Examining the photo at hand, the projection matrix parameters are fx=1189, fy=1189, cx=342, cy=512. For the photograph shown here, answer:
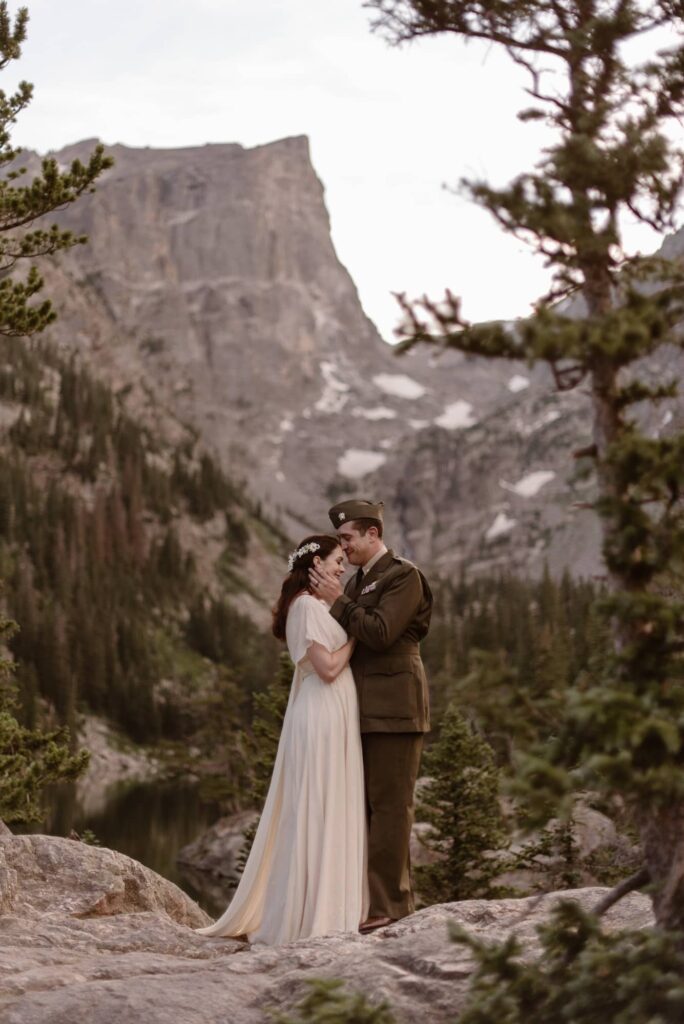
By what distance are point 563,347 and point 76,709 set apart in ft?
383

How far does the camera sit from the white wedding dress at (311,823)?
9.67 meters

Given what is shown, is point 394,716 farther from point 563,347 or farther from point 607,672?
point 563,347

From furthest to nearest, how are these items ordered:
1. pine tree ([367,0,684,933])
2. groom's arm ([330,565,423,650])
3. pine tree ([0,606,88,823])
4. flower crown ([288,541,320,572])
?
pine tree ([0,606,88,823])
flower crown ([288,541,320,572])
groom's arm ([330,565,423,650])
pine tree ([367,0,684,933])

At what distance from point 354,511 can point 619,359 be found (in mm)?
4446

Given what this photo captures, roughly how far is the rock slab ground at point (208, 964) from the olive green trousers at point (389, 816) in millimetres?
963

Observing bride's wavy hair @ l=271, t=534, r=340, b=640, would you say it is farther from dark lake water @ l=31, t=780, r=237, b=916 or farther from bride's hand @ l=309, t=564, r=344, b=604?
dark lake water @ l=31, t=780, r=237, b=916

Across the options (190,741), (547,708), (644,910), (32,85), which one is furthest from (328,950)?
(190,741)

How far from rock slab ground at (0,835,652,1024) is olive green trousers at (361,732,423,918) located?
963mm

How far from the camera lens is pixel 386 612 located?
387 inches

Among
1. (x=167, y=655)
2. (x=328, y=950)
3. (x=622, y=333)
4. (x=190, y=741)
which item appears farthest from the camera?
(x=167, y=655)

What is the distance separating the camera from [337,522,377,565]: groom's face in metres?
10.3

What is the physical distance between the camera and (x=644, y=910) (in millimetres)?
8328

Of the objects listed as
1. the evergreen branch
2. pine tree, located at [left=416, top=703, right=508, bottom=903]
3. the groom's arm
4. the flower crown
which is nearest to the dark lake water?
pine tree, located at [left=416, top=703, right=508, bottom=903]

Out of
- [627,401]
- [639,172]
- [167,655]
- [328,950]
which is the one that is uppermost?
[167,655]
